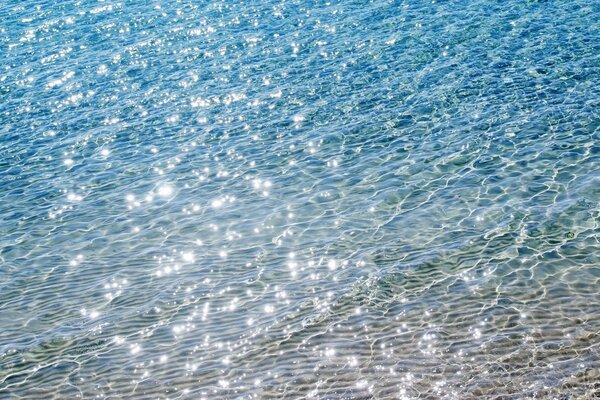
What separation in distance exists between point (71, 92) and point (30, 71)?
2.97 meters

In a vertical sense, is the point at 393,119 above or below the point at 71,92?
below

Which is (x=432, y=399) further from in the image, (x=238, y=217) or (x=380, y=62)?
(x=380, y=62)

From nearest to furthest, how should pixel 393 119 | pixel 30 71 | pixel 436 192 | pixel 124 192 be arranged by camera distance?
pixel 436 192, pixel 124 192, pixel 393 119, pixel 30 71

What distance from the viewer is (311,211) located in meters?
16.2

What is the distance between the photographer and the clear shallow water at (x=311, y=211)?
1197cm

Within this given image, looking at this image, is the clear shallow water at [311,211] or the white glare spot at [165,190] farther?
the white glare spot at [165,190]

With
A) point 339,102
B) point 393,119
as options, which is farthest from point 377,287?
point 339,102

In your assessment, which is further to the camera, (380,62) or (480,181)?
(380,62)

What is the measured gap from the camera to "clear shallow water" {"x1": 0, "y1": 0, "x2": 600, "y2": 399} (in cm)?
1197

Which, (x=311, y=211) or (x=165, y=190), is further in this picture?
(x=165, y=190)

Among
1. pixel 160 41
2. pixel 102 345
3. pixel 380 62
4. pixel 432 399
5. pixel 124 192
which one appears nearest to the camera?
pixel 432 399

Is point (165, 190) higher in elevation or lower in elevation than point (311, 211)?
higher

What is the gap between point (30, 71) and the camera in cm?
2550

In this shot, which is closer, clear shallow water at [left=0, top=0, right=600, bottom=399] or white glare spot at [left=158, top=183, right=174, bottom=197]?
clear shallow water at [left=0, top=0, right=600, bottom=399]
